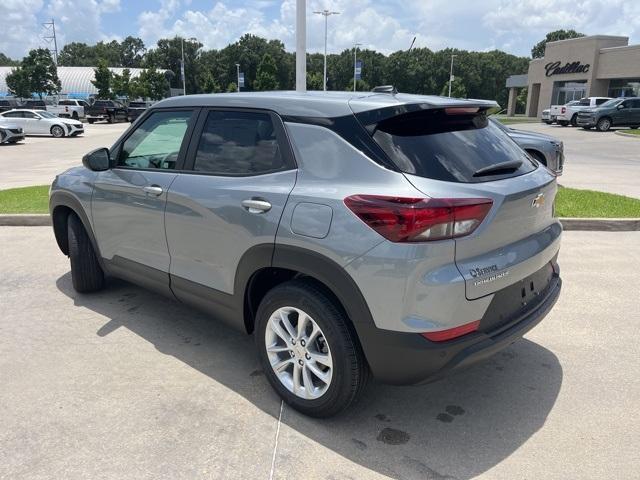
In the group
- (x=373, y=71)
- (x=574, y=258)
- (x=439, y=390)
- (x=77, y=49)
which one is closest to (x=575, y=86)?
(x=574, y=258)

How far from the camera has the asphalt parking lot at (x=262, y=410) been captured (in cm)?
264

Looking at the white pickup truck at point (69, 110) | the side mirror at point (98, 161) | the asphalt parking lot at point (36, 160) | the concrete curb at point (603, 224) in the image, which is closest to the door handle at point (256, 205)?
the side mirror at point (98, 161)

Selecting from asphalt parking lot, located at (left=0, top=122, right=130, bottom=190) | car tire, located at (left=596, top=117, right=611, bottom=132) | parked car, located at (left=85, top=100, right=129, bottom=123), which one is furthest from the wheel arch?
parked car, located at (left=85, top=100, right=129, bottom=123)

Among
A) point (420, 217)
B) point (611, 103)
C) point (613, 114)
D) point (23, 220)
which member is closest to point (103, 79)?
point (611, 103)

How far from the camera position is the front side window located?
3752mm

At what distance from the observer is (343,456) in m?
2.71

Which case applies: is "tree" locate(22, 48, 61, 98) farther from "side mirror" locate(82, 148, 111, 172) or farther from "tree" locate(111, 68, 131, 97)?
"side mirror" locate(82, 148, 111, 172)

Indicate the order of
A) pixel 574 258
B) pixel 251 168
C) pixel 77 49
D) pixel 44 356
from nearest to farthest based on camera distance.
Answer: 1. pixel 251 168
2. pixel 44 356
3. pixel 574 258
4. pixel 77 49

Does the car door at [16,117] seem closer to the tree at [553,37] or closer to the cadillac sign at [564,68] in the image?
the cadillac sign at [564,68]

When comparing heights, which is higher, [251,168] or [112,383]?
[251,168]

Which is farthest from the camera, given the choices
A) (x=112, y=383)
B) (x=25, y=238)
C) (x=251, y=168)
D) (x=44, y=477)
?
(x=25, y=238)

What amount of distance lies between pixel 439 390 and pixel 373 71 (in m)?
109

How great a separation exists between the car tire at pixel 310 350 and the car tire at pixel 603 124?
31.4m

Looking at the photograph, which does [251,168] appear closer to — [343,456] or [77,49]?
[343,456]
